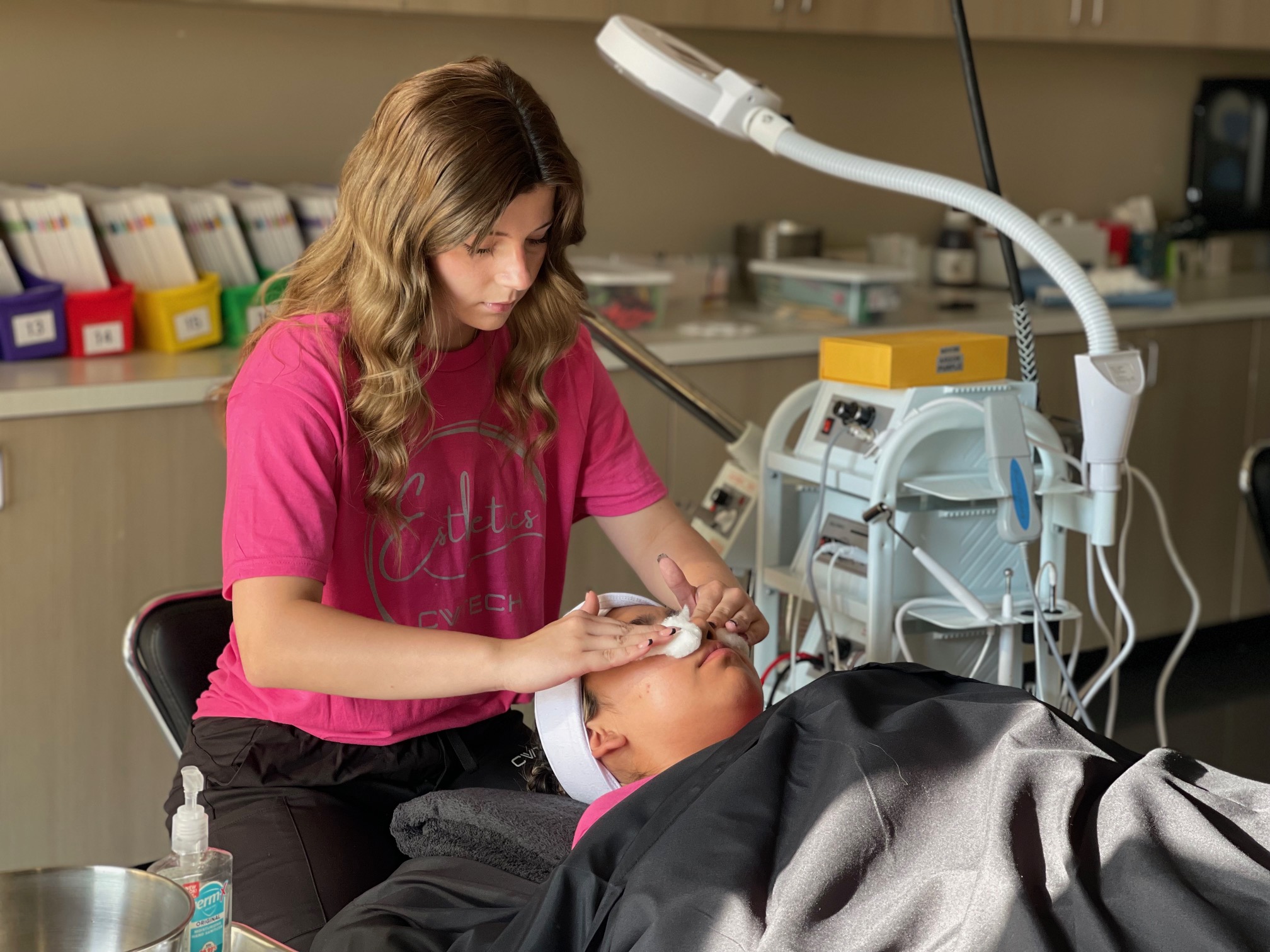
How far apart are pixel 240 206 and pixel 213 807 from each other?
160 cm

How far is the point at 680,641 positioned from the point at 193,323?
1.58 metres

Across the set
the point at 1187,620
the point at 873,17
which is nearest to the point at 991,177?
the point at 873,17

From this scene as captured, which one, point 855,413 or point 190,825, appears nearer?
point 190,825

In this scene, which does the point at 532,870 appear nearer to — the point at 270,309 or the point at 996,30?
the point at 270,309

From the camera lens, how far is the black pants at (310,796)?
1380mm

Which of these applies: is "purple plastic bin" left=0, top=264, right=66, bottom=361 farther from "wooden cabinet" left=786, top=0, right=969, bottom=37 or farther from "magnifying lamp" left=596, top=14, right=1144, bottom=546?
"wooden cabinet" left=786, top=0, right=969, bottom=37

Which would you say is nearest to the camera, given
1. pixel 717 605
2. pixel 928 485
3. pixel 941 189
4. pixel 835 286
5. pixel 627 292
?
pixel 717 605

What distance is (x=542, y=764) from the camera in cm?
160

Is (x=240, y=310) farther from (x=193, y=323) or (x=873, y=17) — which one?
(x=873, y=17)

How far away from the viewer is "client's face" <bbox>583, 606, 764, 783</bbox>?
148 centimetres

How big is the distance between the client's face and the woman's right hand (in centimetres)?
12

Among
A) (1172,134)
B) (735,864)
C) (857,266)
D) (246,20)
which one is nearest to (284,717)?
(735,864)

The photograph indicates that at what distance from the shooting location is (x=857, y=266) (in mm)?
3355

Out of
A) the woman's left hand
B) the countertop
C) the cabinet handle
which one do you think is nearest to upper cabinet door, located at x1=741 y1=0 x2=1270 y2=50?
the countertop
